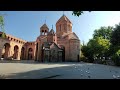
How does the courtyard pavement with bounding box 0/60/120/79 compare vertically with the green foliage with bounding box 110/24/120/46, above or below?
below

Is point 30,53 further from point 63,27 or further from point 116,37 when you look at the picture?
point 116,37

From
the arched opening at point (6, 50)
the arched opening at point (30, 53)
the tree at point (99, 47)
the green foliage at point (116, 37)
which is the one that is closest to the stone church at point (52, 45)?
the arched opening at point (6, 50)

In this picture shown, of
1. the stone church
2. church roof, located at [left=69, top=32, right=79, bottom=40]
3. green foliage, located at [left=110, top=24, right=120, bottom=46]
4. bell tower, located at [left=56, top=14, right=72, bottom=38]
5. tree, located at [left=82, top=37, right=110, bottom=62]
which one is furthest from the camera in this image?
bell tower, located at [left=56, top=14, right=72, bottom=38]

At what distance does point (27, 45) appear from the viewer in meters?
58.2

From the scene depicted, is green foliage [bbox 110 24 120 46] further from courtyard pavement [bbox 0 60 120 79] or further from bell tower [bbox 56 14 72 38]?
bell tower [bbox 56 14 72 38]

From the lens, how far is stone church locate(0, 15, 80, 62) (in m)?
40.1

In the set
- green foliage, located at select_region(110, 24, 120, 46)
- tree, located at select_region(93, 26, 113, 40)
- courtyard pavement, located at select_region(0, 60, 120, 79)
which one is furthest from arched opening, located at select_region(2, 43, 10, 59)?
green foliage, located at select_region(110, 24, 120, 46)

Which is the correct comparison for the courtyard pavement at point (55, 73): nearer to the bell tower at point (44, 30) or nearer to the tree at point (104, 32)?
the bell tower at point (44, 30)

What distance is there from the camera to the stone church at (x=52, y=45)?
4012cm

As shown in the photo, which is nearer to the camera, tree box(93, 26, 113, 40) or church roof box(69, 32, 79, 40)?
church roof box(69, 32, 79, 40)

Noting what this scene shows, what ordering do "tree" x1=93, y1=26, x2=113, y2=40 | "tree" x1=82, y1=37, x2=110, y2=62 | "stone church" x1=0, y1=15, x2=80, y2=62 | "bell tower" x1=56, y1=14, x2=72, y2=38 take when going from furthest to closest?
"tree" x1=93, y1=26, x2=113, y2=40 → "bell tower" x1=56, y1=14, x2=72, y2=38 → "stone church" x1=0, y1=15, x2=80, y2=62 → "tree" x1=82, y1=37, x2=110, y2=62
